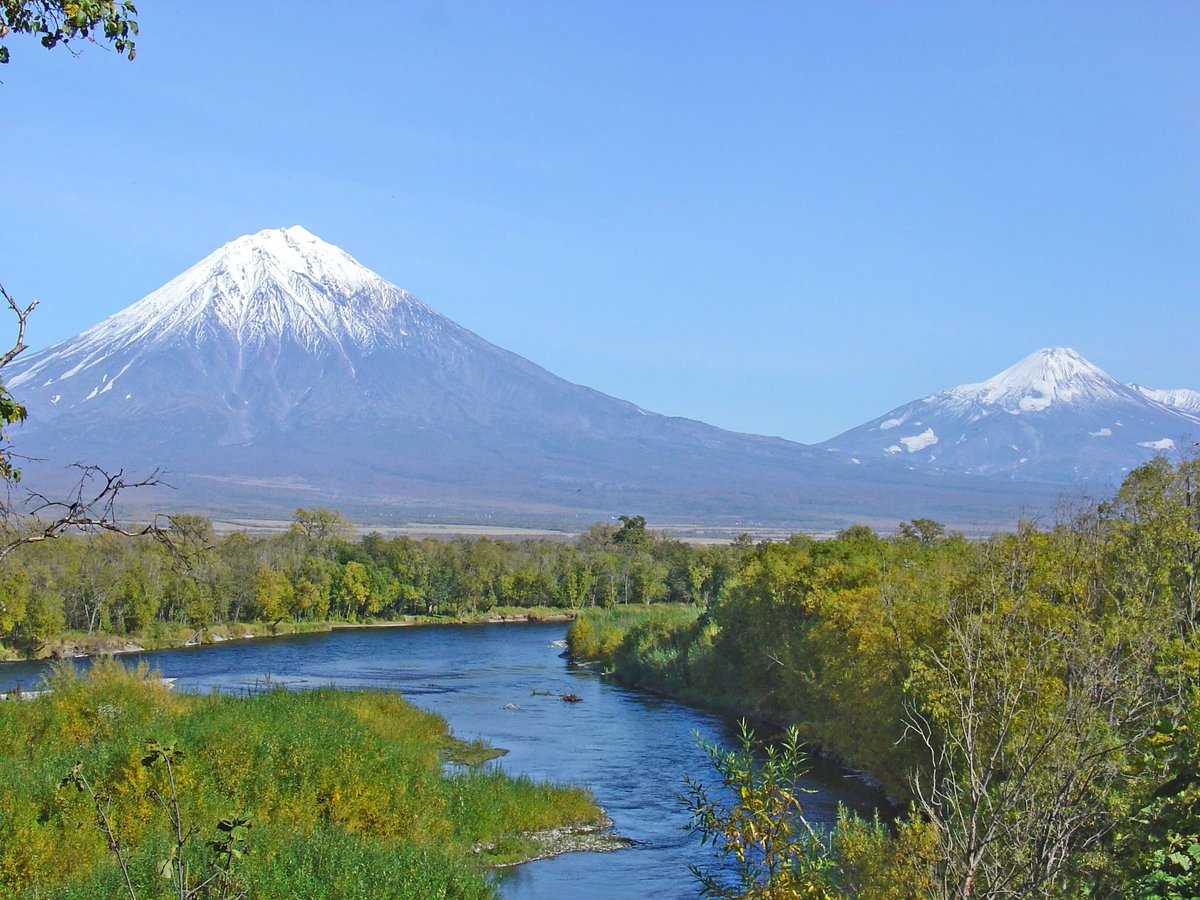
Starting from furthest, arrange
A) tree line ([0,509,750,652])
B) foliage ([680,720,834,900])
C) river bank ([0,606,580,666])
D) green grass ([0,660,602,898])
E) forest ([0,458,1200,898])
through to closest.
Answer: tree line ([0,509,750,652]), river bank ([0,606,580,666]), green grass ([0,660,602,898]), forest ([0,458,1200,898]), foliage ([680,720,834,900])

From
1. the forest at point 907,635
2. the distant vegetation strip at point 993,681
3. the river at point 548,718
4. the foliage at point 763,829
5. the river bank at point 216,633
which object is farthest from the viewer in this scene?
the river bank at point 216,633

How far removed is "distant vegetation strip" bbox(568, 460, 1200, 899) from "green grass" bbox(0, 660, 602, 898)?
7970 millimetres

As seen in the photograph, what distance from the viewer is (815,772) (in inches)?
1497

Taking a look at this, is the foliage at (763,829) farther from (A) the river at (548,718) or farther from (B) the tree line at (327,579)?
(B) the tree line at (327,579)

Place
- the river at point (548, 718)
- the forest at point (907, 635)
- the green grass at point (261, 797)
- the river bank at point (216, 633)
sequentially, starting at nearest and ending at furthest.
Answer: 1. the forest at point (907, 635)
2. the green grass at point (261, 797)
3. the river at point (548, 718)
4. the river bank at point (216, 633)

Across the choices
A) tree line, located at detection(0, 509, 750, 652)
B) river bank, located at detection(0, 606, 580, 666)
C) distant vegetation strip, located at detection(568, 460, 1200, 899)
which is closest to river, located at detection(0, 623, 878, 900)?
river bank, located at detection(0, 606, 580, 666)

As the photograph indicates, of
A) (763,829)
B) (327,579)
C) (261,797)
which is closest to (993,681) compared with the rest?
(763,829)

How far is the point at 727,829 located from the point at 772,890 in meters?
0.70

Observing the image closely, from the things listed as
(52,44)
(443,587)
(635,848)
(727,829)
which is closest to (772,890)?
(727,829)

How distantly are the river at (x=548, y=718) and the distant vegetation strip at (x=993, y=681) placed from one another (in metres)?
2.92

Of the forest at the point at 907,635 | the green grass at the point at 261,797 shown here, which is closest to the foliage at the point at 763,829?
the forest at the point at 907,635

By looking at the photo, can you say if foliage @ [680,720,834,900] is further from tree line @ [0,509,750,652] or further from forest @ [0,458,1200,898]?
tree line @ [0,509,750,652]

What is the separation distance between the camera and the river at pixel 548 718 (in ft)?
88.6

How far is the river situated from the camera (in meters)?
27.0
